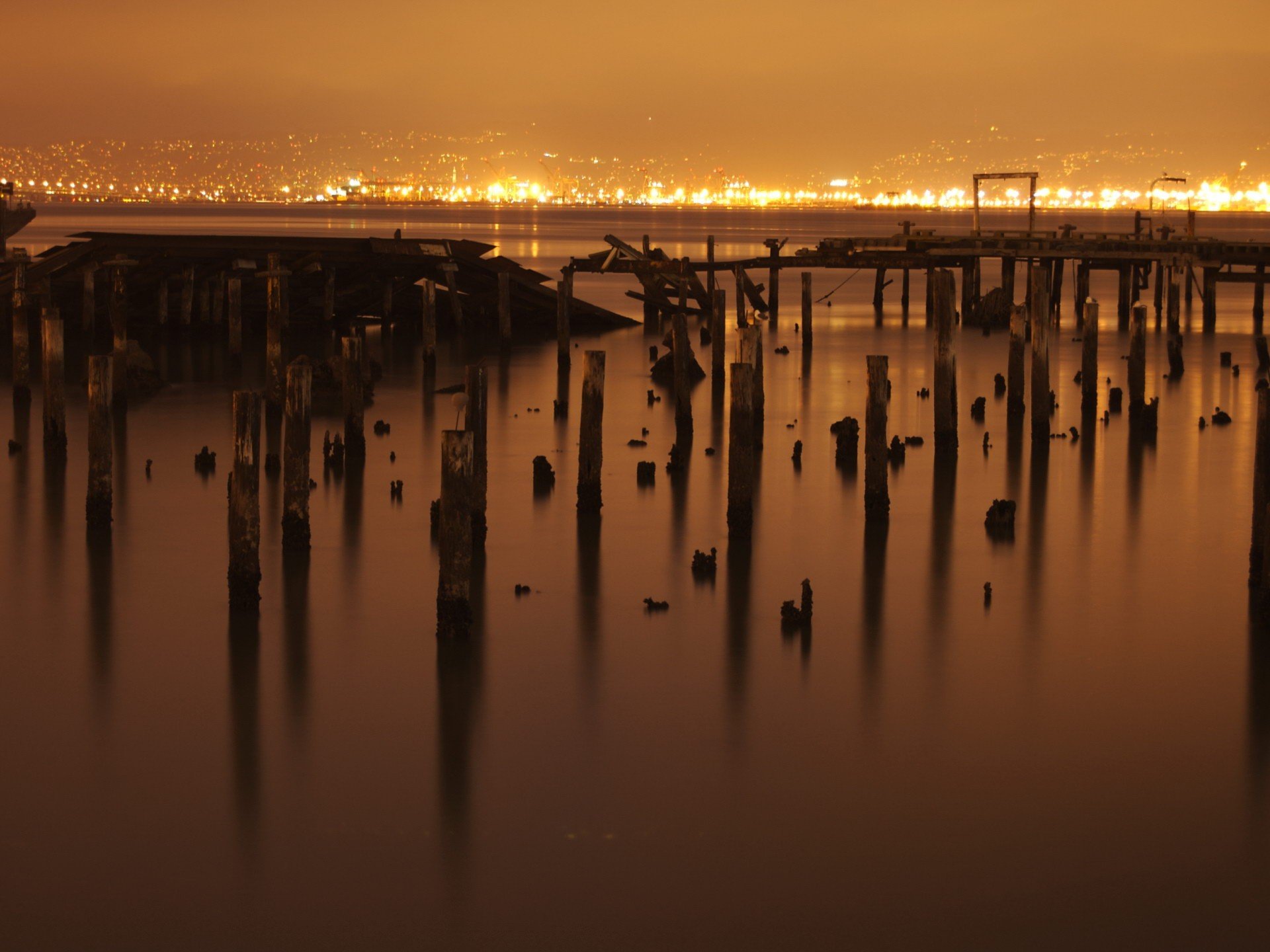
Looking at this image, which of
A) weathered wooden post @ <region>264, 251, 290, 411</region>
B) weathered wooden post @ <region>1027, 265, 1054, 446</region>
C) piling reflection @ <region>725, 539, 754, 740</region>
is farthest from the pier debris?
weathered wooden post @ <region>264, 251, 290, 411</region>

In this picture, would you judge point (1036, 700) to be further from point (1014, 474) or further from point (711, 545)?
point (1014, 474)

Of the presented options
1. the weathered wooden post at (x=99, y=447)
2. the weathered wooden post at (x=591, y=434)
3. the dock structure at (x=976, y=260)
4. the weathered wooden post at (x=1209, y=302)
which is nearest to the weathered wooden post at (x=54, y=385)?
the weathered wooden post at (x=99, y=447)

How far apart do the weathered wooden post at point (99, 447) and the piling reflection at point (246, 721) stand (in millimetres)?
2685

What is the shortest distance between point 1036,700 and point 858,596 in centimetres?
236

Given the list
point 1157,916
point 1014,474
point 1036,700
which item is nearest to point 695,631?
point 1036,700

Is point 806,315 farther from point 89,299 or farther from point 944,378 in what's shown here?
point 944,378

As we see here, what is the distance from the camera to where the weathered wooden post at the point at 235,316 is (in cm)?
2678

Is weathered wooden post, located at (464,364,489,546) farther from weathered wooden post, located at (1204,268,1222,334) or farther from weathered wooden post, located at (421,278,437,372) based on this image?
weathered wooden post, located at (1204,268,1222,334)

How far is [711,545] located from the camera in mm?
13750

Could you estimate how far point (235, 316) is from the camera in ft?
88.2

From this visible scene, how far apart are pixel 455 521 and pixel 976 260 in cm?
2745

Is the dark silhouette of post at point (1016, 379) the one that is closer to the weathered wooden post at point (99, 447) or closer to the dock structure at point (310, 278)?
the weathered wooden post at point (99, 447)

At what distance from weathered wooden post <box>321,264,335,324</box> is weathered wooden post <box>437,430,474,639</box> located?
19037 millimetres

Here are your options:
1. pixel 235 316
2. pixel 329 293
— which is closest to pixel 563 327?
pixel 235 316
